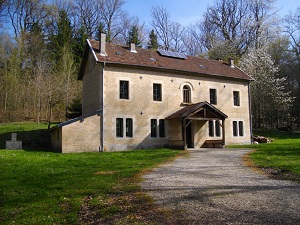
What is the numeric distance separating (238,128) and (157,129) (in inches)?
337

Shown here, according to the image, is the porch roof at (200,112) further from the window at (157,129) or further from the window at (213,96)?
the window at (213,96)

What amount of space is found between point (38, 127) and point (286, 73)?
34.6 metres

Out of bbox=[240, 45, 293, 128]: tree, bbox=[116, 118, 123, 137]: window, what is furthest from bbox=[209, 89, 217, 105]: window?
bbox=[240, 45, 293, 128]: tree

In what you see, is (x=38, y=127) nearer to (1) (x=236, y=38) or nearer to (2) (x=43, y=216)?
(2) (x=43, y=216)

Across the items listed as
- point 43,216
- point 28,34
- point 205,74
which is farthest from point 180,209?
point 28,34

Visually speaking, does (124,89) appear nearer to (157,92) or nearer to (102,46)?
(157,92)

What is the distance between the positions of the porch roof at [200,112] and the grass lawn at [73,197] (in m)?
10.6

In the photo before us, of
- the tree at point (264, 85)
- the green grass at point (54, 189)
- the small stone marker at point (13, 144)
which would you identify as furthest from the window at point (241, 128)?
the small stone marker at point (13, 144)

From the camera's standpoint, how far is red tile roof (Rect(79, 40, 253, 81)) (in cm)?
2205

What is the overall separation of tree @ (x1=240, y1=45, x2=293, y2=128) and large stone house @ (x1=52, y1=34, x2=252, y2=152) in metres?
11.5

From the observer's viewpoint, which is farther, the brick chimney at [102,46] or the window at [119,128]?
the brick chimney at [102,46]

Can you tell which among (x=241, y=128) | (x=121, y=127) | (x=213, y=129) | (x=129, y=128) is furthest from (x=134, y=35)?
(x=121, y=127)

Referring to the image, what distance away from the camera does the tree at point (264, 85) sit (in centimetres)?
3669

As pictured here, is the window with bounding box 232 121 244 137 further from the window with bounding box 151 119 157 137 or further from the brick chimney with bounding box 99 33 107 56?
the brick chimney with bounding box 99 33 107 56
